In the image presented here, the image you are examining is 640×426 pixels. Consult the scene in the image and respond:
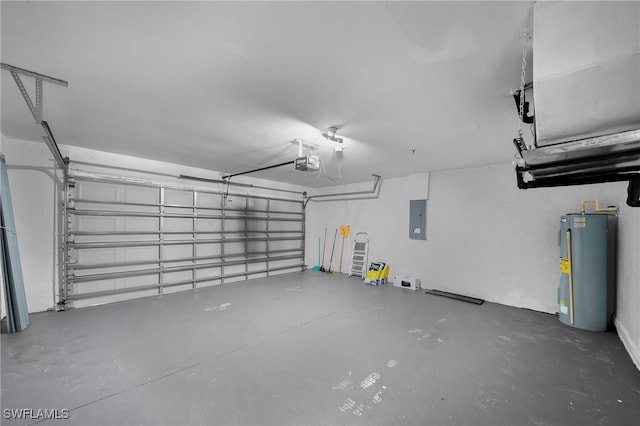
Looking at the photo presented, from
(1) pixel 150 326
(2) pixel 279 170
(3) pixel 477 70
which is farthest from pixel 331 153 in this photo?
(1) pixel 150 326

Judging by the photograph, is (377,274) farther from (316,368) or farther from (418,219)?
(316,368)

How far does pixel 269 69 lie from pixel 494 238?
473 cm

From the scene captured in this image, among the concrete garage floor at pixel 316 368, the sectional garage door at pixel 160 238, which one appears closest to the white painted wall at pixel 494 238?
the concrete garage floor at pixel 316 368

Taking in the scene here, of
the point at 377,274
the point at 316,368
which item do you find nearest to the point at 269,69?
the point at 316,368

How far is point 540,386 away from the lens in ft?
7.17

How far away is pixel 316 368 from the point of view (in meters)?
2.43

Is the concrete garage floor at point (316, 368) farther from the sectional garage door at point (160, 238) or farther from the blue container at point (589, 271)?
the sectional garage door at point (160, 238)

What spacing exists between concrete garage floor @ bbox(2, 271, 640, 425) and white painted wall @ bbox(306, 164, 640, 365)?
57 centimetres

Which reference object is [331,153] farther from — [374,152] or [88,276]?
[88,276]

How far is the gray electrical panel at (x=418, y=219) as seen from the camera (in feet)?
18.4

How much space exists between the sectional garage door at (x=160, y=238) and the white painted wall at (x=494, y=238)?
3124mm

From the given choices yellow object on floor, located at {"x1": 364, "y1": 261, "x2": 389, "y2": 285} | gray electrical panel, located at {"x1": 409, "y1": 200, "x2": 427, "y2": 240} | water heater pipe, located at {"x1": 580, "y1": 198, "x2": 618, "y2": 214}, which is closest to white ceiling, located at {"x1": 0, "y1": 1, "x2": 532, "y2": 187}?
water heater pipe, located at {"x1": 580, "y1": 198, "x2": 618, "y2": 214}

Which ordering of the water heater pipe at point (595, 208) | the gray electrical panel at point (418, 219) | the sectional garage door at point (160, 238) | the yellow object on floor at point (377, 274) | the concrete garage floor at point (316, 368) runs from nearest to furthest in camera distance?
the concrete garage floor at point (316, 368)
the water heater pipe at point (595, 208)
the sectional garage door at point (160, 238)
the gray electrical panel at point (418, 219)
the yellow object on floor at point (377, 274)

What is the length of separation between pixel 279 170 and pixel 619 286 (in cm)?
550
